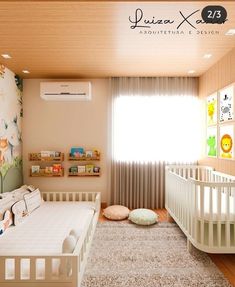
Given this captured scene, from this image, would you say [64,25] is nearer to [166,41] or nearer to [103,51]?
[103,51]

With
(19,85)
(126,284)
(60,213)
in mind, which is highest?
(19,85)

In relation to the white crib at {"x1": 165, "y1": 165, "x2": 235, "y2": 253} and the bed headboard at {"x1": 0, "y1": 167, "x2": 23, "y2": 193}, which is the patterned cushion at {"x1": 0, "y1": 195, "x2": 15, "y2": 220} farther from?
the white crib at {"x1": 165, "y1": 165, "x2": 235, "y2": 253}

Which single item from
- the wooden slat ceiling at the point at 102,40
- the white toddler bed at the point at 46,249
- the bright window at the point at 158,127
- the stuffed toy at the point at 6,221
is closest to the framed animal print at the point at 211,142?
the bright window at the point at 158,127

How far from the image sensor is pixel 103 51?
2953 mm

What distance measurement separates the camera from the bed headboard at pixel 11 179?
11.6ft

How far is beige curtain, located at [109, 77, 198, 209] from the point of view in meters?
4.09

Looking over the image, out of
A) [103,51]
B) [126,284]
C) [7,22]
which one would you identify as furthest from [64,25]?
[126,284]

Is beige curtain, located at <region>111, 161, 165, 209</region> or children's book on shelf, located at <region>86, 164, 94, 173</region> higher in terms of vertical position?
children's book on shelf, located at <region>86, 164, 94, 173</region>

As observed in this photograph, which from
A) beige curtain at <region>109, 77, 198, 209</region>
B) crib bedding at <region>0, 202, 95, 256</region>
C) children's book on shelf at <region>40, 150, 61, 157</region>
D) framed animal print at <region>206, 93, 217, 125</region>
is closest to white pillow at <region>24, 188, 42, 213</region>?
crib bedding at <region>0, 202, 95, 256</region>

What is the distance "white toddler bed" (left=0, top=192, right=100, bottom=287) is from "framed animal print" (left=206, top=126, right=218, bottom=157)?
184 centimetres

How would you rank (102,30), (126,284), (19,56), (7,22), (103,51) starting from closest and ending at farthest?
(126,284)
(7,22)
(102,30)
(103,51)
(19,56)

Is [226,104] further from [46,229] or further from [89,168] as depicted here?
[46,229]

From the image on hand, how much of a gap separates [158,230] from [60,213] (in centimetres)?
128

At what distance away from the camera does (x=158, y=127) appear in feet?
13.5
